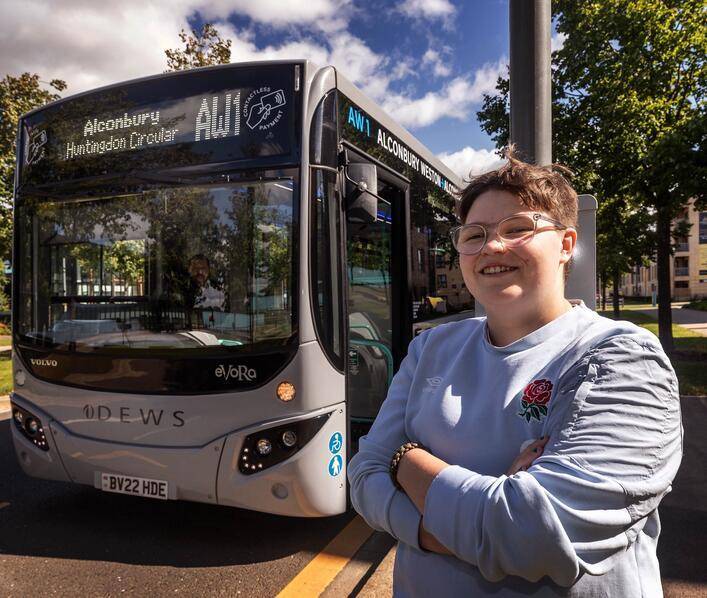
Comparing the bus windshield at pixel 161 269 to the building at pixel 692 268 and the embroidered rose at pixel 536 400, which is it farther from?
the building at pixel 692 268

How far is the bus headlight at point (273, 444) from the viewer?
349 cm

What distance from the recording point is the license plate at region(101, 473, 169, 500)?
3.65 m

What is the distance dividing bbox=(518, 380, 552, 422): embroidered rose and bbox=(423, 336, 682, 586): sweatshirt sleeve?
1.1 inches

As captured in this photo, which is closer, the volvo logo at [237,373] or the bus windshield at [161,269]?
the volvo logo at [237,373]

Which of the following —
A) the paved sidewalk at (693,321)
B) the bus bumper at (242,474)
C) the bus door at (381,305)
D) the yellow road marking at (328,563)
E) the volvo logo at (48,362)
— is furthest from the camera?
the paved sidewalk at (693,321)

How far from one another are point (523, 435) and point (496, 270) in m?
0.43

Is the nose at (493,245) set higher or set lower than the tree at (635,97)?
lower

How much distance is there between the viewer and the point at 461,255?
5.30 ft

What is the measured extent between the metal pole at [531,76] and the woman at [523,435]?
2050 millimetres

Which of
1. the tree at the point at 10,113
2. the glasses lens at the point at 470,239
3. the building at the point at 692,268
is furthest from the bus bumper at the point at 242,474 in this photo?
the building at the point at 692,268

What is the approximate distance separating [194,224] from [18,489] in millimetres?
3039

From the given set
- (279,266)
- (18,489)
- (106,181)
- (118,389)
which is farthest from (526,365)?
(18,489)

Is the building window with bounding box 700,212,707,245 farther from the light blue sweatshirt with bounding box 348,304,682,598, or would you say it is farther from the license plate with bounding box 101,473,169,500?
the light blue sweatshirt with bounding box 348,304,682,598

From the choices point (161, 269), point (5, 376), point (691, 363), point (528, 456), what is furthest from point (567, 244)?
point (5, 376)
